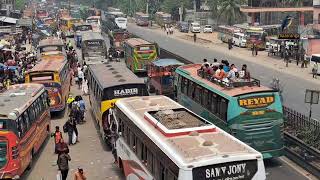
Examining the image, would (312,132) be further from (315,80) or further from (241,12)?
(241,12)

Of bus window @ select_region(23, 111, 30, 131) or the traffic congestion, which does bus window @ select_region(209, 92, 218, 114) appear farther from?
bus window @ select_region(23, 111, 30, 131)

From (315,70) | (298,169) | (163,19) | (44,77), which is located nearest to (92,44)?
(315,70)

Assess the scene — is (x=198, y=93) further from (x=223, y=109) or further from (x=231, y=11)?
(x=231, y=11)

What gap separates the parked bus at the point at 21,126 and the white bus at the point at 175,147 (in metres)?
3.40

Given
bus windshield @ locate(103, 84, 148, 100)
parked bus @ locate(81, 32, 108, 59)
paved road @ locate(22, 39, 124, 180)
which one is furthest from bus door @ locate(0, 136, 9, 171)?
parked bus @ locate(81, 32, 108, 59)

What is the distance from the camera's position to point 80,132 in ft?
80.4

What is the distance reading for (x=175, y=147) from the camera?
1089 cm

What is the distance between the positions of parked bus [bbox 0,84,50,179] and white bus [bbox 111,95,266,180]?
11.1ft

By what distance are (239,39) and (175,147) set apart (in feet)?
198

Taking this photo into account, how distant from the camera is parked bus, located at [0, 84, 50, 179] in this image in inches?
634

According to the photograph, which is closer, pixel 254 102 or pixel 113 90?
pixel 254 102

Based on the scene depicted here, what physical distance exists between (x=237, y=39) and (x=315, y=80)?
3155 centimetres

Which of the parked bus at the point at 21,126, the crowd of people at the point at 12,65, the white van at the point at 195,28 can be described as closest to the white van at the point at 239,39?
the white van at the point at 195,28

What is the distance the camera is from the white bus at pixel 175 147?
998 centimetres
